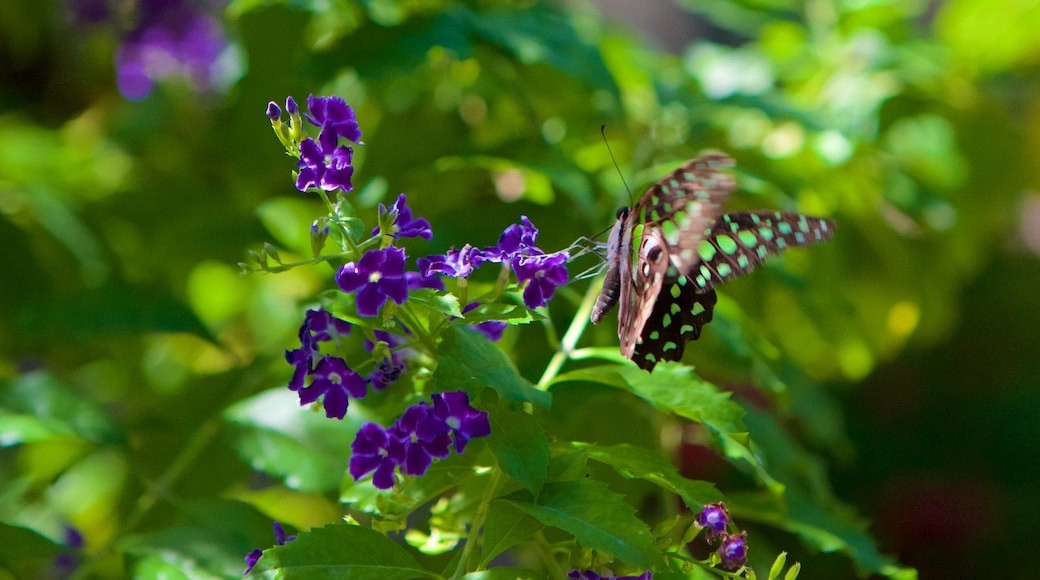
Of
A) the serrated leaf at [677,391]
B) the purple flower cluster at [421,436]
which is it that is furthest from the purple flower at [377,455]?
the serrated leaf at [677,391]

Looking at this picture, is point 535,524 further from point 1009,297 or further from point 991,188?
point 1009,297

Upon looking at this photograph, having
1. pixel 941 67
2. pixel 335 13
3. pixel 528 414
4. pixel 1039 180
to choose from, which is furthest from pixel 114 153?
pixel 1039 180

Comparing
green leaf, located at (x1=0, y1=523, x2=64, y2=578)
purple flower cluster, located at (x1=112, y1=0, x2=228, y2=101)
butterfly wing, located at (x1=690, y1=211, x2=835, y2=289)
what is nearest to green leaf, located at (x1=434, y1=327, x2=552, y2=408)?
butterfly wing, located at (x1=690, y1=211, x2=835, y2=289)

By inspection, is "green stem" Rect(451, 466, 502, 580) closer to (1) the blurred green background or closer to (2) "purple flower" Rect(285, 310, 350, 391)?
(2) "purple flower" Rect(285, 310, 350, 391)

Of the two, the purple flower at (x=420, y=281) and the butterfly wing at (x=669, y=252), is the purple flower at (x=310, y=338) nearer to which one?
the purple flower at (x=420, y=281)

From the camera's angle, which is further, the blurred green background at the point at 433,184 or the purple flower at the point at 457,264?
the blurred green background at the point at 433,184

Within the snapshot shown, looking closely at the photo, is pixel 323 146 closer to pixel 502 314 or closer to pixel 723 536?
pixel 502 314
